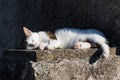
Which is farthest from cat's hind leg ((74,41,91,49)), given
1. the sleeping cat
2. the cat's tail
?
the cat's tail

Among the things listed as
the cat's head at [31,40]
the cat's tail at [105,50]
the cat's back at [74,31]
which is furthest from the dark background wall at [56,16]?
the cat's head at [31,40]

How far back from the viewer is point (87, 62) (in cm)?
461

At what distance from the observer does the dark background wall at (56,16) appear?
198 inches

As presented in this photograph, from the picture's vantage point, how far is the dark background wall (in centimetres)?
503

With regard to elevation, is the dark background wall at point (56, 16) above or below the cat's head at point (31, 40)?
above

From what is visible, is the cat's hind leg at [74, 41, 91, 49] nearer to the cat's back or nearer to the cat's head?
the cat's back

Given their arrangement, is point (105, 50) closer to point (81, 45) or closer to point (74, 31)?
point (81, 45)

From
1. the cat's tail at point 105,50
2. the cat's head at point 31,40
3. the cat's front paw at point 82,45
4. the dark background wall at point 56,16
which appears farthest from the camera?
the dark background wall at point 56,16

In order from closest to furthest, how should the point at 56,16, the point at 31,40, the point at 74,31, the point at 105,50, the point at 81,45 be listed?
the point at 105,50, the point at 81,45, the point at 31,40, the point at 74,31, the point at 56,16

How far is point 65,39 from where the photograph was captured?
4.99 metres

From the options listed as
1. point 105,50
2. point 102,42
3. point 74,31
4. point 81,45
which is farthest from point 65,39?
point 105,50

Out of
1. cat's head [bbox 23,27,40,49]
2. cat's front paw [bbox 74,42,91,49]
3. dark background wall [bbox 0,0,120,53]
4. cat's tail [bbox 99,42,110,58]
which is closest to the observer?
cat's tail [bbox 99,42,110,58]

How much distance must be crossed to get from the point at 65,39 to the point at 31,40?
34cm

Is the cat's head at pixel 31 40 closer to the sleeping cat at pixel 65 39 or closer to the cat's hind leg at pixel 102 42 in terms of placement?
the sleeping cat at pixel 65 39
